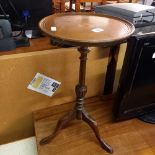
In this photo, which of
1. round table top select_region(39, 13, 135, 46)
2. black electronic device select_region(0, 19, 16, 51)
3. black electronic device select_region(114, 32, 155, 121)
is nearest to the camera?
round table top select_region(39, 13, 135, 46)

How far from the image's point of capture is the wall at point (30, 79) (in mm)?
1016

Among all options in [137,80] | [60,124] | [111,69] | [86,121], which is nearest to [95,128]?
[86,121]

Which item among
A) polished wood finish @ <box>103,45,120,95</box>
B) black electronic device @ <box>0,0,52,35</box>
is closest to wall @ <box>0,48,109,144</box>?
polished wood finish @ <box>103,45,120,95</box>

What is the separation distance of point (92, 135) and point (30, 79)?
1.49 feet

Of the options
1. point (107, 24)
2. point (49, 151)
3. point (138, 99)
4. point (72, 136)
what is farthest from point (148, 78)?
point (49, 151)

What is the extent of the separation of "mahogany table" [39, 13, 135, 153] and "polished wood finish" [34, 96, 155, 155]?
54mm

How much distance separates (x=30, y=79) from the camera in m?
1.08

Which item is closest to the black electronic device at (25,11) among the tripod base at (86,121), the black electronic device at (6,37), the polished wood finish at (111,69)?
the black electronic device at (6,37)

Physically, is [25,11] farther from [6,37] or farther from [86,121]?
[86,121]

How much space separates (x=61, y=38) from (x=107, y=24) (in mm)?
257

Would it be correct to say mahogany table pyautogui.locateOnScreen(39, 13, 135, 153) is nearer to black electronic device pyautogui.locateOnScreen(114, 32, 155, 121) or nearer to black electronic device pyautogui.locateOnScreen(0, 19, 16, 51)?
black electronic device pyautogui.locateOnScreen(114, 32, 155, 121)

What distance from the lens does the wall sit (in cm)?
102

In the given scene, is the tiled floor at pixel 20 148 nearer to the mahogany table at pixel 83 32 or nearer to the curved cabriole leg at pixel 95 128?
the mahogany table at pixel 83 32

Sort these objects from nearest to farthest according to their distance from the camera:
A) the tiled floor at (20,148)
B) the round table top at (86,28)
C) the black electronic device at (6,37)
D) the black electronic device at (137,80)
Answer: the round table top at (86,28)
the black electronic device at (137,80)
the black electronic device at (6,37)
the tiled floor at (20,148)
